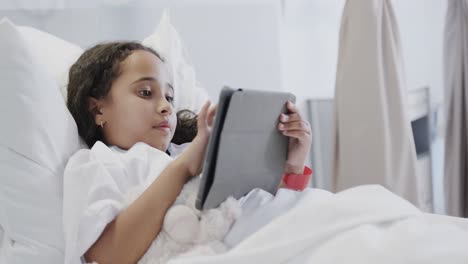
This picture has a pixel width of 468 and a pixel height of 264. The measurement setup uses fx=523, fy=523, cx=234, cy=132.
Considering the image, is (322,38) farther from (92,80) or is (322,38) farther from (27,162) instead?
(27,162)

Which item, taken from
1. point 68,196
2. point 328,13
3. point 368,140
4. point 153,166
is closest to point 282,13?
point 328,13

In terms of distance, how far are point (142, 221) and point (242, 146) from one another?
22 centimetres

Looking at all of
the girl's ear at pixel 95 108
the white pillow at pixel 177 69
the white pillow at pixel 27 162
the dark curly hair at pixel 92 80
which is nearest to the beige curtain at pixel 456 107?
the white pillow at pixel 177 69

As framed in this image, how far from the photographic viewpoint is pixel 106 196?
95 cm

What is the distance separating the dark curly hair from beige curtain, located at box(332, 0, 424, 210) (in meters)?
0.80

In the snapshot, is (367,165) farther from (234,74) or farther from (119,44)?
(119,44)

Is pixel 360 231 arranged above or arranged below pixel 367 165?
above

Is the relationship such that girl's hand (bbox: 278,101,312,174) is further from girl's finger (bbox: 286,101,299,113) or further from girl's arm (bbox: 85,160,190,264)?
girl's arm (bbox: 85,160,190,264)

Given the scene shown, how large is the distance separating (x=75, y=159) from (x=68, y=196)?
0.09 m

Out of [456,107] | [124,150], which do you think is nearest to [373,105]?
[456,107]

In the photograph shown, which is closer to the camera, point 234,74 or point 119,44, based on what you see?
point 119,44

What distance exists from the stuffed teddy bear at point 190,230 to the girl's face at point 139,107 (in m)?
0.26

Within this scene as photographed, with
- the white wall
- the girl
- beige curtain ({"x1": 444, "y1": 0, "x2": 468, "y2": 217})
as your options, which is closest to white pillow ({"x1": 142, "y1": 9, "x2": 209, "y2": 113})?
the girl

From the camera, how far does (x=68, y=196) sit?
953 mm
